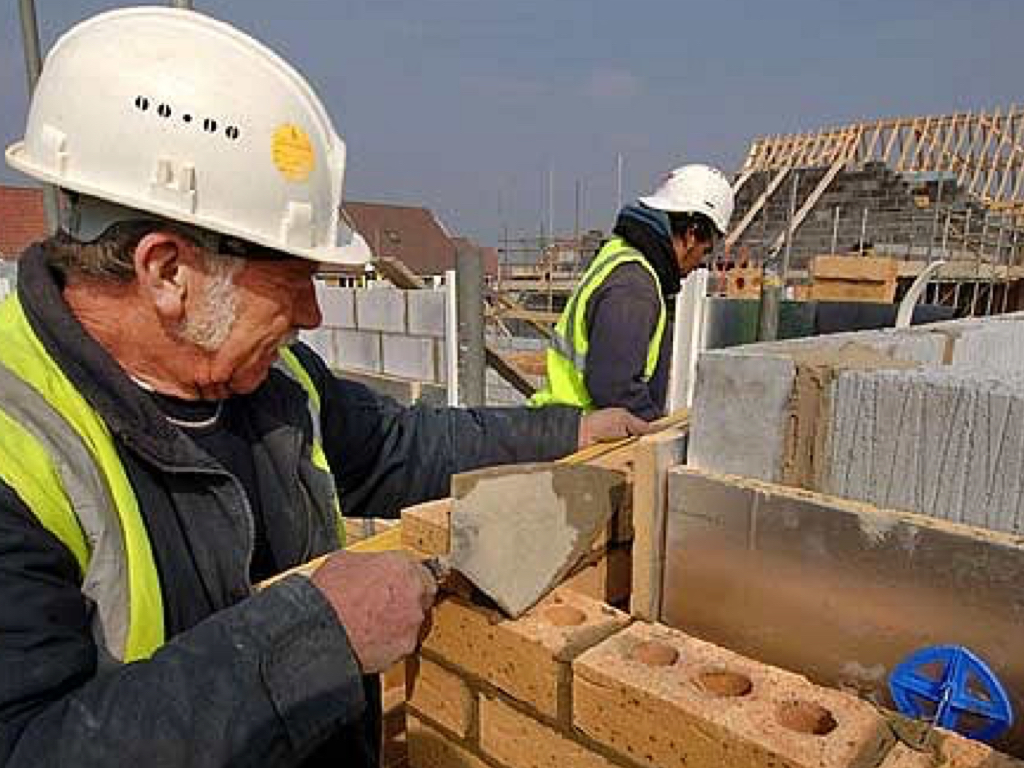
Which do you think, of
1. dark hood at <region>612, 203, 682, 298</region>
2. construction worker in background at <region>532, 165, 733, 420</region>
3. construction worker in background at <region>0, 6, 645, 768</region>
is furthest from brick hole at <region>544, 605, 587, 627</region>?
dark hood at <region>612, 203, 682, 298</region>

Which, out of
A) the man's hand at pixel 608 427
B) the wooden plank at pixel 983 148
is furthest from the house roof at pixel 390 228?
the man's hand at pixel 608 427

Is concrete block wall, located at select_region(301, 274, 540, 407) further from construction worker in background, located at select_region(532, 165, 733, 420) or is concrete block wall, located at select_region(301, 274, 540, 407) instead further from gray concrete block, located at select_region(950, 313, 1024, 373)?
gray concrete block, located at select_region(950, 313, 1024, 373)

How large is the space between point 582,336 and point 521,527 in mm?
2143

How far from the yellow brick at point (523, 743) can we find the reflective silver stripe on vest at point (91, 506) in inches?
29.6

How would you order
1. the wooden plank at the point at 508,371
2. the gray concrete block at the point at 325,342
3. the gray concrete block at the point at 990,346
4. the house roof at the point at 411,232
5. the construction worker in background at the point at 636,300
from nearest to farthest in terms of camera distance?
the gray concrete block at the point at 990,346, the construction worker in background at the point at 636,300, the wooden plank at the point at 508,371, the gray concrete block at the point at 325,342, the house roof at the point at 411,232

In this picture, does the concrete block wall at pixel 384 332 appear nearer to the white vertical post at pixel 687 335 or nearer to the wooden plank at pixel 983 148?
the white vertical post at pixel 687 335

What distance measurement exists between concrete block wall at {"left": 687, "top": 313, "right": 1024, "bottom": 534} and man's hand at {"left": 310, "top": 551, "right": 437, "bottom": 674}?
0.68 meters

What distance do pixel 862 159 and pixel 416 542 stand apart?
21.2m

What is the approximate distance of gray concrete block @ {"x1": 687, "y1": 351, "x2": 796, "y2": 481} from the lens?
152 centimetres

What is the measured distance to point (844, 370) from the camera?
56.3 inches

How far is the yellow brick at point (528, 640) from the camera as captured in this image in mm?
1477

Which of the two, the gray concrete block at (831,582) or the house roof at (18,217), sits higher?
the house roof at (18,217)

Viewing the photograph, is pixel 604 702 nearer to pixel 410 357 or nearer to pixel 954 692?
pixel 954 692

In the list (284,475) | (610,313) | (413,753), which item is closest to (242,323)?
(284,475)
